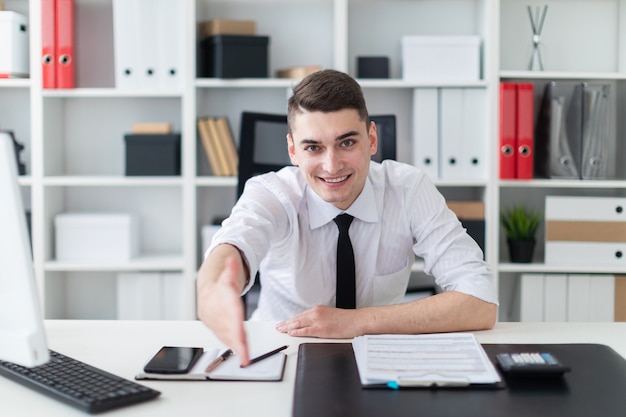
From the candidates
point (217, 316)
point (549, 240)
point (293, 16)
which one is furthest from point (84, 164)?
point (217, 316)

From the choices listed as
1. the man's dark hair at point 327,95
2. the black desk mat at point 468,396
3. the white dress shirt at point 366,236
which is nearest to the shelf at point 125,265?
the white dress shirt at point 366,236

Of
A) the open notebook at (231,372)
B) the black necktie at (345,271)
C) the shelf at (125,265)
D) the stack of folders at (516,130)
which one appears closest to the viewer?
the open notebook at (231,372)

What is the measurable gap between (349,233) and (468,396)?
0.83m

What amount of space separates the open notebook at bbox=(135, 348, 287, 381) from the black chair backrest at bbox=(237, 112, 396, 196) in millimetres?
1003

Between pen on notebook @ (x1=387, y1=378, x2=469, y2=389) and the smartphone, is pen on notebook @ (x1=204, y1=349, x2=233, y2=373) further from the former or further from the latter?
pen on notebook @ (x1=387, y1=378, x2=469, y2=389)

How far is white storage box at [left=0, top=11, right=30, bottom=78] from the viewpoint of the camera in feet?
10.5

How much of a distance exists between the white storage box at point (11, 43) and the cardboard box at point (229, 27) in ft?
2.71

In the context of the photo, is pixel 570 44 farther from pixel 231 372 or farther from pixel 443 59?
pixel 231 372

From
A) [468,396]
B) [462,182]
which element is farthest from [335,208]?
[462,182]

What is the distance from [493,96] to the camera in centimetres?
313

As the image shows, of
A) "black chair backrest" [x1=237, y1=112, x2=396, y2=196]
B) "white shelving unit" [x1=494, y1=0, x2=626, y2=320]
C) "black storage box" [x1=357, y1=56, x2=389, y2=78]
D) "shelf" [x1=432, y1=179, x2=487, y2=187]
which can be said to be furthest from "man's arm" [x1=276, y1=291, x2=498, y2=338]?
"white shelving unit" [x1=494, y1=0, x2=626, y2=320]

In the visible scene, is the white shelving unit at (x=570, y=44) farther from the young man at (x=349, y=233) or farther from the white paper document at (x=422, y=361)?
the white paper document at (x=422, y=361)

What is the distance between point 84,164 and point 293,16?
4.05 feet

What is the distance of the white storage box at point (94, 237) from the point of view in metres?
3.29
